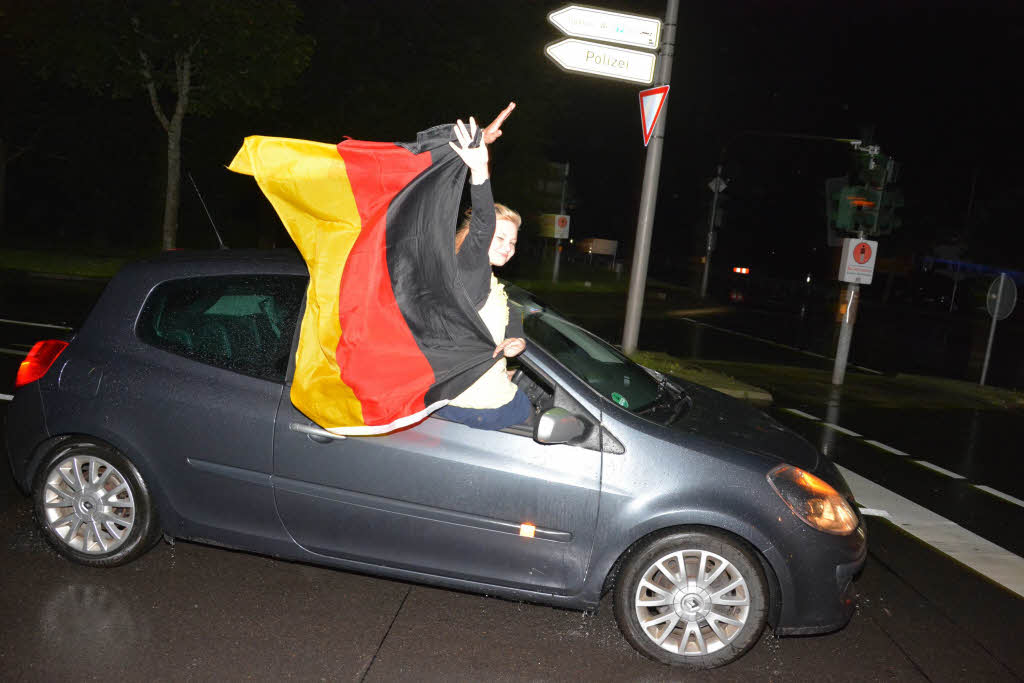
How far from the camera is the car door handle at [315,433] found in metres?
3.83

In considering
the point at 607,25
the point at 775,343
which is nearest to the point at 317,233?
the point at 607,25

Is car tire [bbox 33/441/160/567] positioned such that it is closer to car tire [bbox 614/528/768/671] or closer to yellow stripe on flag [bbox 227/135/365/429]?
yellow stripe on flag [bbox 227/135/365/429]

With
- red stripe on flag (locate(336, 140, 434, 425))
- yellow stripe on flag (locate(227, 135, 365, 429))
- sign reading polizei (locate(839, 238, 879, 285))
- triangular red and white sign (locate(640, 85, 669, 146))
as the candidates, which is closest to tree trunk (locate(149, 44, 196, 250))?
triangular red and white sign (locate(640, 85, 669, 146))

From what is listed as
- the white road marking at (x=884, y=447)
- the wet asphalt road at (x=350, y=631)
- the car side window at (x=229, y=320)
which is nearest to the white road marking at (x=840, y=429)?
the white road marking at (x=884, y=447)

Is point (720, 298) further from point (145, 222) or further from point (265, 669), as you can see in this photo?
point (265, 669)

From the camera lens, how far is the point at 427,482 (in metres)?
3.80

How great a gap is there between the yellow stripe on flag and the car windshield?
1038 millimetres

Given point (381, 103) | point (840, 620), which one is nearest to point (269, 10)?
point (381, 103)

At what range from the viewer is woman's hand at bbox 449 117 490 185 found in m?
3.54

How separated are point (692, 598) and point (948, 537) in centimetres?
324

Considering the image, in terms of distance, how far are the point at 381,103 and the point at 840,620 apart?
93.1 ft

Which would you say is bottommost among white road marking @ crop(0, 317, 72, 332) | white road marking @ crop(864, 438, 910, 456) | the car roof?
white road marking @ crop(0, 317, 72, 332)

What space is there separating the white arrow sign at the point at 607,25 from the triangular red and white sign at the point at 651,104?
2.21 ft

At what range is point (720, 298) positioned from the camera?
41438mm
